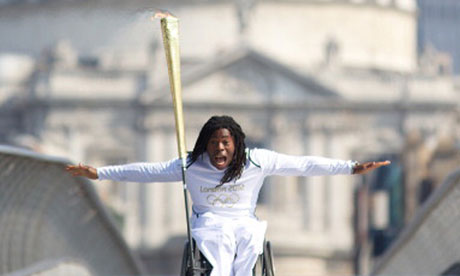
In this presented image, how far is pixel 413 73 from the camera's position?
307ft

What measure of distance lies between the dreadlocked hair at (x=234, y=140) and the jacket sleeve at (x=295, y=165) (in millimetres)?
161

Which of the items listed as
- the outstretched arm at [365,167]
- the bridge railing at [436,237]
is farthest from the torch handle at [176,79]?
the bridge railing at [436,237]

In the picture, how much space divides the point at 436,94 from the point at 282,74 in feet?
30.5

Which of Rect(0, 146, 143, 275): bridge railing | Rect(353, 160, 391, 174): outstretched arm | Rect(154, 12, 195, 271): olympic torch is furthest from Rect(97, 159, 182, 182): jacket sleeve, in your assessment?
Rect(0, 146, 143, 275): bridge railing

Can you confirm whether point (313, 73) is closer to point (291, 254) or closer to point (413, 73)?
point (413, 73)

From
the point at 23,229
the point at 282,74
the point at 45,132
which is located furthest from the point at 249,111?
the point at 23,229

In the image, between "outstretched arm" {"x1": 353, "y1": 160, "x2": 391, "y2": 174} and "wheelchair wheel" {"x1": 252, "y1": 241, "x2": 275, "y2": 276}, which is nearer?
"wheelchair wheel" {"x1": 252, "y1": 241, "x2": 275, "y2": 276}

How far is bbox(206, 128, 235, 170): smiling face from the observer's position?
11.5 metres

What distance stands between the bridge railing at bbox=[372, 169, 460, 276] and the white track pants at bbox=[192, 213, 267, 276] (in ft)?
14.5

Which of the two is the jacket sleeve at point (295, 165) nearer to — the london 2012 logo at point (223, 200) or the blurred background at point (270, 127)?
the london 2012 logo at point (223, 200)

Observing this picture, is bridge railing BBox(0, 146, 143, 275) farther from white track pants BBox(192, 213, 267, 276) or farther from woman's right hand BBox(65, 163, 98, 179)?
white track pants BBox(192, 213, 267, 276)

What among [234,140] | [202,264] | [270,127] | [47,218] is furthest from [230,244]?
[270,127]

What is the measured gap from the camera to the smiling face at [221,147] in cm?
1150

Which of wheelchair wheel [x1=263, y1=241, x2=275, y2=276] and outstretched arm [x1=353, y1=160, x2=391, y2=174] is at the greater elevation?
outstretched arm [x1=353, y1=160, x2=391, y2=174]
